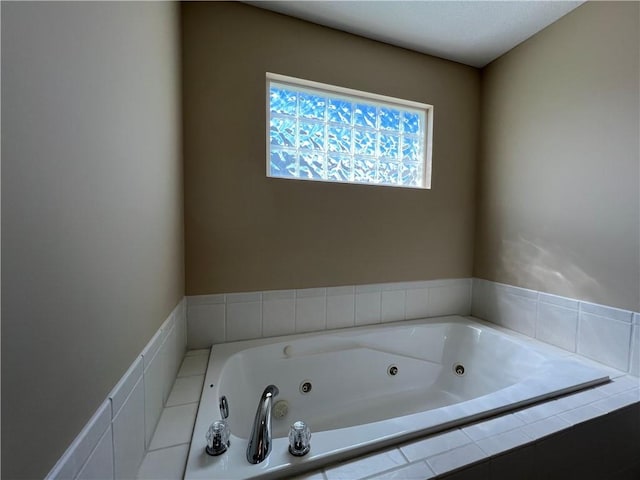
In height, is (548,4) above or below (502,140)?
above

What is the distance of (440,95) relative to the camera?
1.86m

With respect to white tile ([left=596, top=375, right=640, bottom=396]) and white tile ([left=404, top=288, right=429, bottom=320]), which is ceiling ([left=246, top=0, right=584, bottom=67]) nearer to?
white tile ([left=404, top=288, right=429, bottom=320])

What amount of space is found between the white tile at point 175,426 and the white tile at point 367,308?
1.05 metres

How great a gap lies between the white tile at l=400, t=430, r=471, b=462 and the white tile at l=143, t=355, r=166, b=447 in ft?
2.62

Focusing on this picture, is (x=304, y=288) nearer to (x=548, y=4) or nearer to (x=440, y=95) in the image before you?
(x=440, y=95)

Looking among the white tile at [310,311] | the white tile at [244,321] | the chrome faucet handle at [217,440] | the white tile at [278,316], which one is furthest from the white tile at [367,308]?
the chrome faucet handle at [217,440]

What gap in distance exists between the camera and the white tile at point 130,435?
24.1 inches

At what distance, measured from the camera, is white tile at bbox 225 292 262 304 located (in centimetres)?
147

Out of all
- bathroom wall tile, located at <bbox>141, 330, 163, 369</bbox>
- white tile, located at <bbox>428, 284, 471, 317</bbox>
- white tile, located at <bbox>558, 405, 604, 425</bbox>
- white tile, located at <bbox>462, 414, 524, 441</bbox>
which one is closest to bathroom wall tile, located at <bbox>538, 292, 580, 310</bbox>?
white tile, located at <bbox>428, 284, 471, 317</bbox>

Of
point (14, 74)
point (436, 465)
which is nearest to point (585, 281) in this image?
point (436, 465)

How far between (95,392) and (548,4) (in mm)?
2487

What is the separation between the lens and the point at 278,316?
156 centimetres

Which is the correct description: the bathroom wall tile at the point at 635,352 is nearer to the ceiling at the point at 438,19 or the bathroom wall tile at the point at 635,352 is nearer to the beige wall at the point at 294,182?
the beige wall at the point at 294,182

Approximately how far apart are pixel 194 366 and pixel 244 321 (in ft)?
1.08
